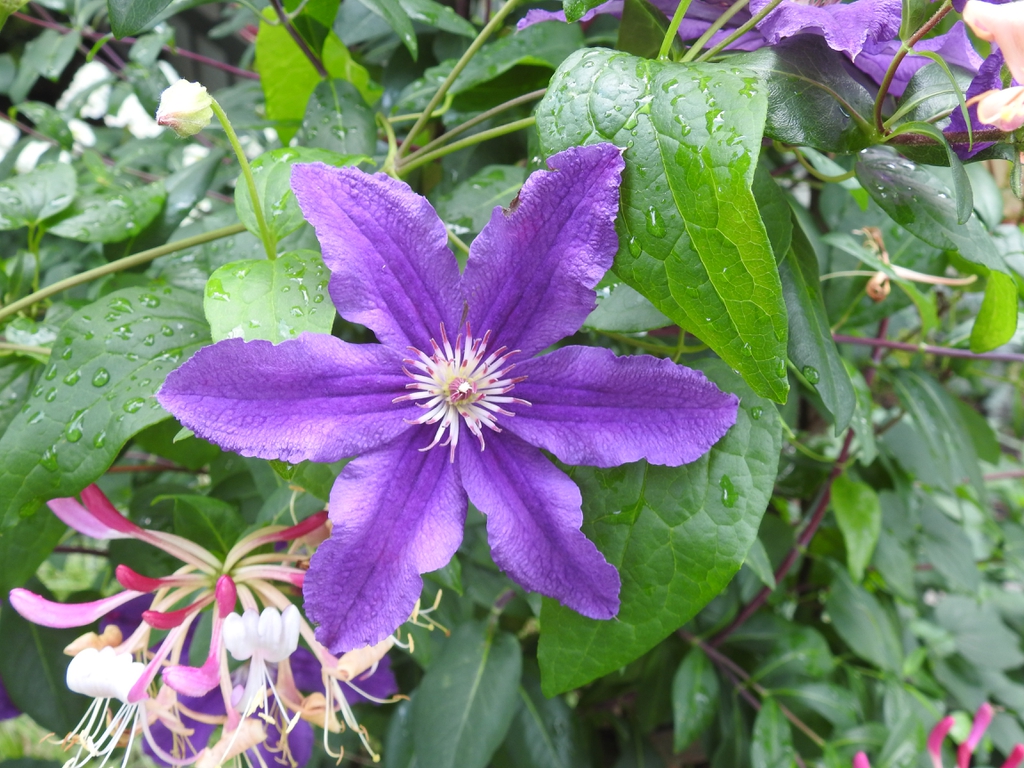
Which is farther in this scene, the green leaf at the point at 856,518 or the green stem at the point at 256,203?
the green leaf at the point at 856,518

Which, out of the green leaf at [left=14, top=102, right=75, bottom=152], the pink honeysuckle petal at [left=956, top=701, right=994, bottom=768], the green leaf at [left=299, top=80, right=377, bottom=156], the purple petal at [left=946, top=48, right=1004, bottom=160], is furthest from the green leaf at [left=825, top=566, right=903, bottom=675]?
the green leaf at [left=14, top=102, right=75, bottom=152]

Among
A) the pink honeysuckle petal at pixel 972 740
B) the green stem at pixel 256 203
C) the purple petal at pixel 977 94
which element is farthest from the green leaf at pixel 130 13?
the pink honeysuckle petal at pixel 972 740

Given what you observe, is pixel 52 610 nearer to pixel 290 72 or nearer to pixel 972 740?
pixel 290 72

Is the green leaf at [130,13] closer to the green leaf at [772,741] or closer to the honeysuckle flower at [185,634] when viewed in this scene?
the honeysuckle flower at [185,634]

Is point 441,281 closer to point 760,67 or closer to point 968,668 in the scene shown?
point 760,67

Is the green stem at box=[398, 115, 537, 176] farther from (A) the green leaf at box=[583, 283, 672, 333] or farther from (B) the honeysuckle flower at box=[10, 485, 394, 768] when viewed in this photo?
(B) the honeysuckle flower at box=[10, 485, 394, 768]

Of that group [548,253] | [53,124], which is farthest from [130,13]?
[53,124]
